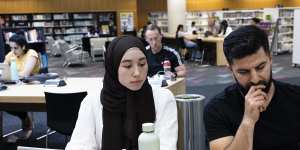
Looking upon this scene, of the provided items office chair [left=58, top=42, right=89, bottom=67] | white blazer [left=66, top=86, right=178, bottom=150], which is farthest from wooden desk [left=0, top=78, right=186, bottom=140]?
office chair [left=58, top=42, right=89, bottom=67]

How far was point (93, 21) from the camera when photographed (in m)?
21.5

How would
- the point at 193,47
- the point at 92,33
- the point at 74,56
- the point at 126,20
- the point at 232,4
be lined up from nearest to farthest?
the point at 193,47
the point at 74,56
the point at 92,33
the point at 126,20
the point at 232,4

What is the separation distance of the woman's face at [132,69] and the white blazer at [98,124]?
0.17m

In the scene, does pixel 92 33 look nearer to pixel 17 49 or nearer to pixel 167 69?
pixel 17 49

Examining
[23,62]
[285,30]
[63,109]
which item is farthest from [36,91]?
[285,30]

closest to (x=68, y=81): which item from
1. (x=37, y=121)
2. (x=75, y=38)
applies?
(x=37, y=121)

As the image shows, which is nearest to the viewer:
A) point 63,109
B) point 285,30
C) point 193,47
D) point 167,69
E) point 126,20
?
point 63,109

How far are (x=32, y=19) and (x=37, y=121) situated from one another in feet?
49.1

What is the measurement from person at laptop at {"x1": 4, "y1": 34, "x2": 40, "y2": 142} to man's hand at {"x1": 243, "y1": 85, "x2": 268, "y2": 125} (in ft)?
13.5

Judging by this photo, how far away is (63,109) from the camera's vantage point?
3996 millimetres

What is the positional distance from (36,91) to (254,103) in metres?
3.14

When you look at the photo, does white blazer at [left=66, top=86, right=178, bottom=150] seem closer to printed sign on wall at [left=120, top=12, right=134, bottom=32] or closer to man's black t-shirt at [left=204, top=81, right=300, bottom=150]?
man's black t-shirt at [left=204, top=81, right=300, bottom=150]

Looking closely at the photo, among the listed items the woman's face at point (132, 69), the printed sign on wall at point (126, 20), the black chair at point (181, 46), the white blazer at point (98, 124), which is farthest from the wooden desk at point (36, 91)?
the printed sign on wall at point (126, 20)

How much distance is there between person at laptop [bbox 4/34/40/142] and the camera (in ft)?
17.6
